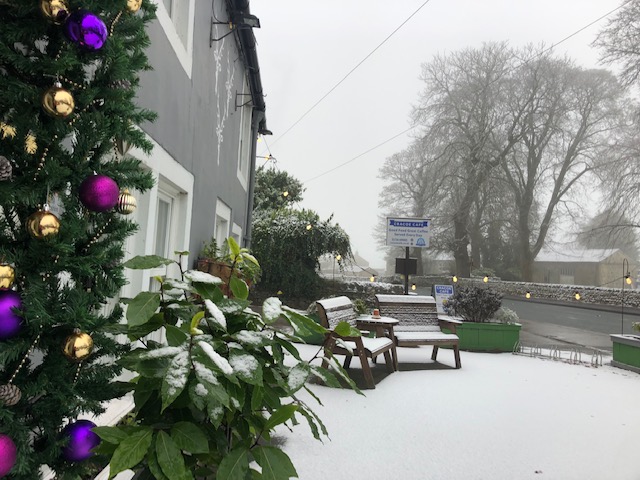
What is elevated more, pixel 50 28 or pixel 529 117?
pixel 529 117

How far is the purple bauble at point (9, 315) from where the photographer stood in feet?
3.02

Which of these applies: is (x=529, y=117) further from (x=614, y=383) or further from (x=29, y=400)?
(x=29, y=400)

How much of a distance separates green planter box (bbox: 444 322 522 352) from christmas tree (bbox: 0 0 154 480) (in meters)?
6.46

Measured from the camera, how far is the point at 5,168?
94 cm

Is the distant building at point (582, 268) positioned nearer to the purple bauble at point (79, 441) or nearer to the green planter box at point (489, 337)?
the green planter box at point (489, 337)

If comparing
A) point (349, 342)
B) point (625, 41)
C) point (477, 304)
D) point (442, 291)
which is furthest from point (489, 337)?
point (625, 41)

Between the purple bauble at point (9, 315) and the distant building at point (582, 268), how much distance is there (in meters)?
44.0

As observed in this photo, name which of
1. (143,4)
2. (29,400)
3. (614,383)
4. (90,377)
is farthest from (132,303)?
(614,383)

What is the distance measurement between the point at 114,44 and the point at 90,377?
86 cm

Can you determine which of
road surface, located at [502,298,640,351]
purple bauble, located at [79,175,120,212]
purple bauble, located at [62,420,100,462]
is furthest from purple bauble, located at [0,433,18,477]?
road surface, located at [502,298,640,351]

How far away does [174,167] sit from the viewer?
333 centimetres

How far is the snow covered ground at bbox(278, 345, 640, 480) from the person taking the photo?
100 inches

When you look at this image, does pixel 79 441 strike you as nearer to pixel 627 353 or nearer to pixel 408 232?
pixel 627 353

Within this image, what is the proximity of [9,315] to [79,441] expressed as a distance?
14.9 inches
